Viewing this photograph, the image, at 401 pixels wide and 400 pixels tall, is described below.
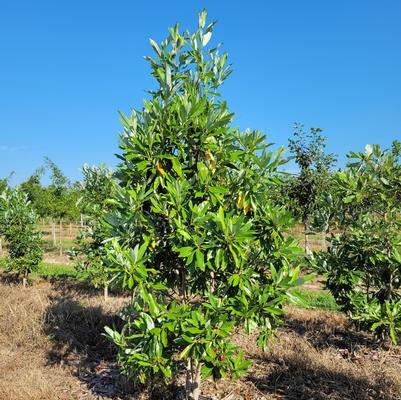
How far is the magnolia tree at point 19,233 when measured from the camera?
11.5m

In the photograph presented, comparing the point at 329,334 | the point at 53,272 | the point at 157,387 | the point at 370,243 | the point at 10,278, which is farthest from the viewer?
the point at 53,272

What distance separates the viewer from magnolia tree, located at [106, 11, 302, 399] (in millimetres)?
3322

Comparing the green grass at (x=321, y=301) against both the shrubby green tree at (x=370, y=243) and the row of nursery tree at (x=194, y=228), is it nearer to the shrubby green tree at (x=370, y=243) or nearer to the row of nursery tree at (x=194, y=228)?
the shrubby green tree at (x=370, y=243)

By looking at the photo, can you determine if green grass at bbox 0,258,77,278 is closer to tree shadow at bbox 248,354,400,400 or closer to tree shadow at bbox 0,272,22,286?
tree shadow at bbox 0,272,22,286

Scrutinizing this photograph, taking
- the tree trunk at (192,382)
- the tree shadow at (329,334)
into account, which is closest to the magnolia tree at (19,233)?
the tree shadow at (329,334)

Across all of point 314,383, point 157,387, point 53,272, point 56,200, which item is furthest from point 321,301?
point 56,200

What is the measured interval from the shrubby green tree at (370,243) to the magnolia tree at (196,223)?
2495 mm

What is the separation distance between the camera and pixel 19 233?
456 inches

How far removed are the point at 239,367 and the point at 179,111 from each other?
2428mm

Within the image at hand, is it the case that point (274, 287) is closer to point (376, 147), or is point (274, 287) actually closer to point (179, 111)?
point (179, 111)

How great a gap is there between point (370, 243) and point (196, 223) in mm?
3577

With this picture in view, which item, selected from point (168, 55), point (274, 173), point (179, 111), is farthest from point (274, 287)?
point (168, 55)

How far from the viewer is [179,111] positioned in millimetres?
3494

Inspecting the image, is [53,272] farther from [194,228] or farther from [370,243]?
[194,228]
